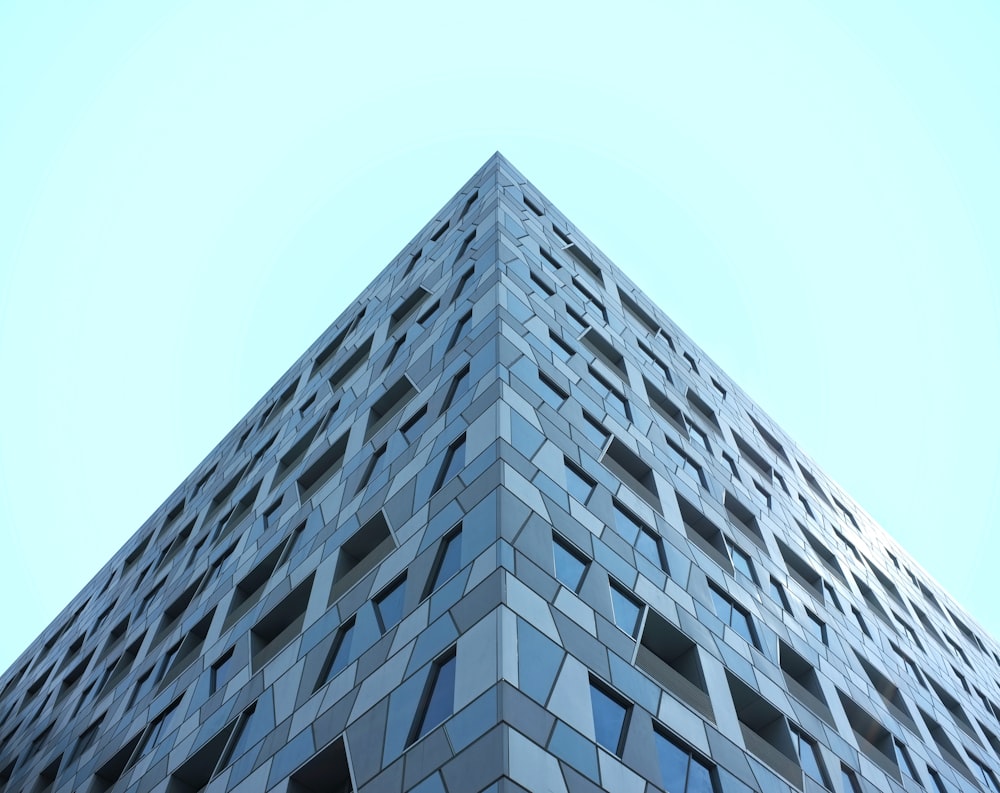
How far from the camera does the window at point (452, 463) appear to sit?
63.5 feet

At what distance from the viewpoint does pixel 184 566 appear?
3428cm

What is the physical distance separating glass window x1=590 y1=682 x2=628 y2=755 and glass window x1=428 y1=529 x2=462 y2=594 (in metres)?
3.30

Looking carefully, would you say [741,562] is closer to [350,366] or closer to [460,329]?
[460,329]

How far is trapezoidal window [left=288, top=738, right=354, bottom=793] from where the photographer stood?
51.0ft

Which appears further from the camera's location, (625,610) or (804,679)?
(804,679)

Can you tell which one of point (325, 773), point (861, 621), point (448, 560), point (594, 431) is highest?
point (861, 621)

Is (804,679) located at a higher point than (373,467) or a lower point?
higher

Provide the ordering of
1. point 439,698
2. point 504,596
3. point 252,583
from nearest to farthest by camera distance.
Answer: point 439,698 → point 504,596 → point 252,583

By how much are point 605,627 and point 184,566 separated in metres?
22.6

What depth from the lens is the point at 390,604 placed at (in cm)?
1777

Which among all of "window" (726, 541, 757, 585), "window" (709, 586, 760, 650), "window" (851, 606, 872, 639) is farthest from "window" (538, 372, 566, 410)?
"window" (851, 606, 872, 639)

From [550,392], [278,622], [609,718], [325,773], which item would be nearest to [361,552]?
[278,622]

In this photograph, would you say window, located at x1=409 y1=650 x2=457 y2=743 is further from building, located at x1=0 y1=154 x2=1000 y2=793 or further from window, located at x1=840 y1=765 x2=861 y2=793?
window, located at x1=840 y1=765 x2=861 y2=793

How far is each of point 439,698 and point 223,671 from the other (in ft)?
34.2
